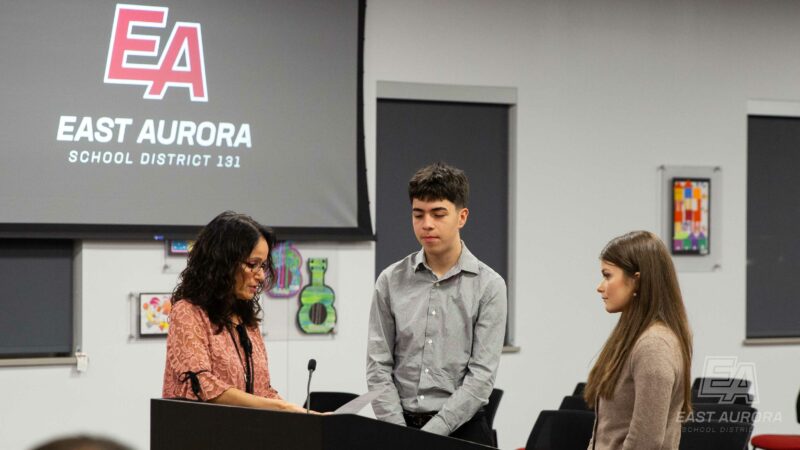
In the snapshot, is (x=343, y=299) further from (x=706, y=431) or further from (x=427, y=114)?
(x=706, y=431)

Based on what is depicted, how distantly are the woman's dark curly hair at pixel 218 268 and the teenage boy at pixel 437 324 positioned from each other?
2.27 ft

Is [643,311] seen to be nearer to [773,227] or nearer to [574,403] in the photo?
[574,403]

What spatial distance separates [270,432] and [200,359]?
0.58 m

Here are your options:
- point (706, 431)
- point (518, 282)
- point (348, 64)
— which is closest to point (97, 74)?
point (348, 64)

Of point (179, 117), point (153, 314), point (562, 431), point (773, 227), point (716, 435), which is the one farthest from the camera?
→ point (773, 227)

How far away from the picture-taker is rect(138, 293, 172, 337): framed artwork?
18.4 ft

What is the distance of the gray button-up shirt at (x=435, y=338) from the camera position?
3160mm

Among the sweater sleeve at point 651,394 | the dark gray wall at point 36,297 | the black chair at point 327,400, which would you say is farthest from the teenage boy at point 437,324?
the dark gray wall at point 36,297

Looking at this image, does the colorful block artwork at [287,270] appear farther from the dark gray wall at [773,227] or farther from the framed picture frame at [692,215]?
the dark gray wall at [773,227]

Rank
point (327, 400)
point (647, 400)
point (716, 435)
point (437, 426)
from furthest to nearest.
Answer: point (327, 400)
point (716, 435)
point (437, 426)
point (647, 400)

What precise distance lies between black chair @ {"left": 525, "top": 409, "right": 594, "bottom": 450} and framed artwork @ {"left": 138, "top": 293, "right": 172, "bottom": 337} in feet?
8.06

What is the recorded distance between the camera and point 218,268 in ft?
8.70

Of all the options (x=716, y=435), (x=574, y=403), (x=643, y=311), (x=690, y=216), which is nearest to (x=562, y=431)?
(x=716, y=435)

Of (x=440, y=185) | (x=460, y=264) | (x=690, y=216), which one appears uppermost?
(x=440, y=185)
